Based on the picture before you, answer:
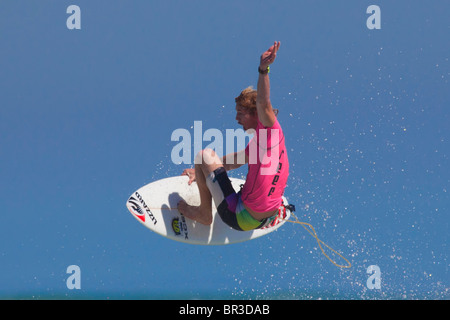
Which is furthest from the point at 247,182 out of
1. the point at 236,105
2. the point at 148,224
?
the point at 148,224

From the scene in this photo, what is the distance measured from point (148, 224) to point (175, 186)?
62 cm

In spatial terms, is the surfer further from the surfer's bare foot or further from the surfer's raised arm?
the surfer's bare foot

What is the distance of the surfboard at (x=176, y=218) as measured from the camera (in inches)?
257

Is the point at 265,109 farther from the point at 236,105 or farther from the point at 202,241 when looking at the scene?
the point at 202,241

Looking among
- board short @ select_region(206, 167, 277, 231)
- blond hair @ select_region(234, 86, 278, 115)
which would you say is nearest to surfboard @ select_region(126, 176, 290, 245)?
board short @ select_region(206, 167, 277, 231)

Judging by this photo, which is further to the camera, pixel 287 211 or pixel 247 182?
pixel 287 211

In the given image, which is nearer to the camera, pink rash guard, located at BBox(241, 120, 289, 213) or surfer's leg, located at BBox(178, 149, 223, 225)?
pink rash guard, located at BBox(241, 120, 289, 213)

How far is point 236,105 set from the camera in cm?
578

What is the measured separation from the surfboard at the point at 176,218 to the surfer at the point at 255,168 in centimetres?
39

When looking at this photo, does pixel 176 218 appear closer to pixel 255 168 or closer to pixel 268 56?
pixel 255 168

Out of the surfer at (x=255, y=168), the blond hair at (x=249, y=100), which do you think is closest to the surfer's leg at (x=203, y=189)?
the surfer at (x=255, y=168)

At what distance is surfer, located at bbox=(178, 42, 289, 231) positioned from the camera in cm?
542

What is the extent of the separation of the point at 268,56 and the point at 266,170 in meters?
1.06

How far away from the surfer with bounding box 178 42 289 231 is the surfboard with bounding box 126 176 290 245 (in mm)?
388
